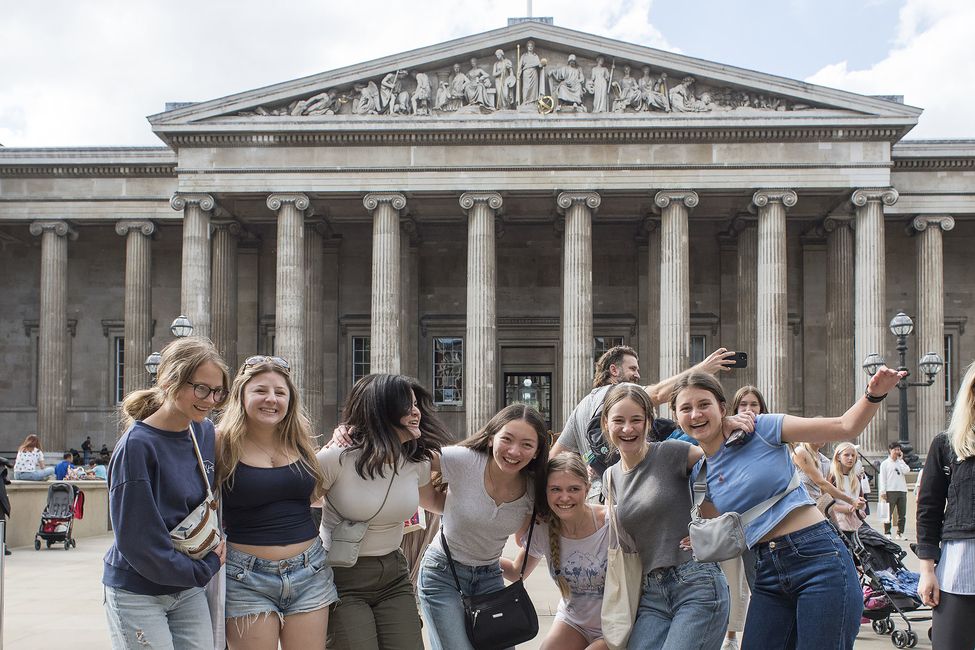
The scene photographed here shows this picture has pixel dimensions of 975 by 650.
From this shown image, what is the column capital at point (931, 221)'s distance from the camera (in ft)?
116

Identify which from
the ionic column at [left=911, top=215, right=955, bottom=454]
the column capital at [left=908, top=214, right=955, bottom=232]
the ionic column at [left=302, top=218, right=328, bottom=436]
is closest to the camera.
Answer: the ionic column at [left=911, top=215, right=955, bottom=454]

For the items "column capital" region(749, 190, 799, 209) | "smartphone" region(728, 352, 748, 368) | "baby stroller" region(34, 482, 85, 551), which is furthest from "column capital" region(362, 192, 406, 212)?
"smartphone" region(728, 352, 748, 368)

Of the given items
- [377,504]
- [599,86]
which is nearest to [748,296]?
[599,86]

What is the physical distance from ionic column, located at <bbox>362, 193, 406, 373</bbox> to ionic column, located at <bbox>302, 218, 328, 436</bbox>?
9.22ft

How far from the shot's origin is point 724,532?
5.35 m

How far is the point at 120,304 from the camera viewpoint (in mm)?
41969

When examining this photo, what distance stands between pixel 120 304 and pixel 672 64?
2387 centimetres

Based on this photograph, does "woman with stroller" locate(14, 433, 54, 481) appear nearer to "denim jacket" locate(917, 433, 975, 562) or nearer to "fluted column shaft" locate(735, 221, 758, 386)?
"denim jacket" locate(917, 433, 975, 562)

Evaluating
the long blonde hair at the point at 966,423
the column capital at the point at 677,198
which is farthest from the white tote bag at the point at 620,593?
the column capital at the point at 677,198

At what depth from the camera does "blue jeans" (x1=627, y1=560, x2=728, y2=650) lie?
18.5ft

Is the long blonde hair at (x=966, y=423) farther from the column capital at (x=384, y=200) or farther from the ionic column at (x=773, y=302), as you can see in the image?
the column capital at (x=384, y=200)

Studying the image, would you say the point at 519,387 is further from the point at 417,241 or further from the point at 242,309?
the point at 242,309

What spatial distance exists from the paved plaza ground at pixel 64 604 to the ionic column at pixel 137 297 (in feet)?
61.5

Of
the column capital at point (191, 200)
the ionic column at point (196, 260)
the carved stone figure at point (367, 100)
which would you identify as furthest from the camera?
the carved stone figure at point (367, 100)
